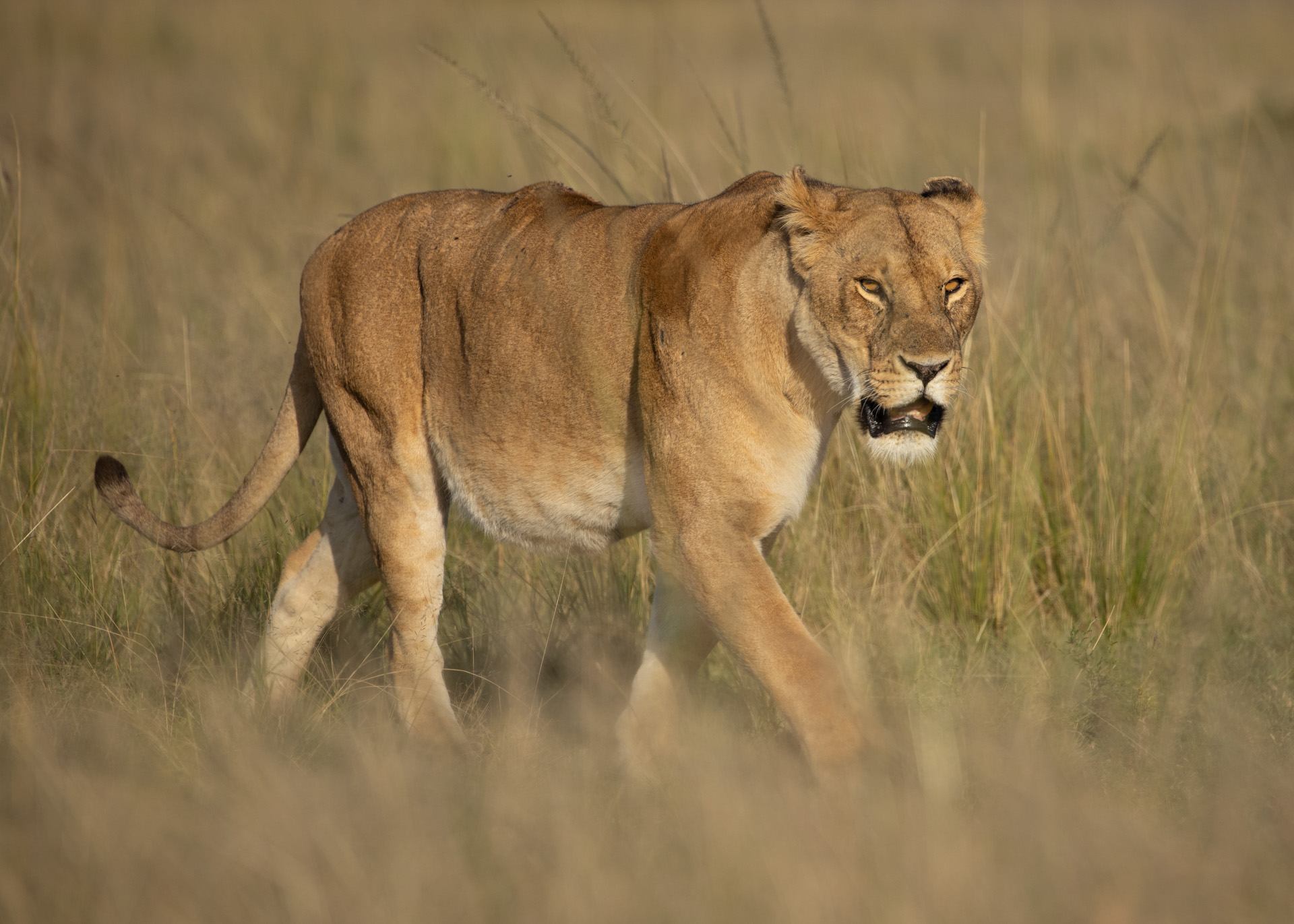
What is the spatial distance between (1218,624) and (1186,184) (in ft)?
19.2

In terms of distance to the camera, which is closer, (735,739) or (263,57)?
(735,739)

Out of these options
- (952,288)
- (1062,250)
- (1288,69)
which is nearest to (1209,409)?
(1062,250)

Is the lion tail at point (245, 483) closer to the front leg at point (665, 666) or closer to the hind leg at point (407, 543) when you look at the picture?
the hind leg at point (407, 543)

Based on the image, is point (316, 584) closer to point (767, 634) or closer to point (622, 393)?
point (622, 393)

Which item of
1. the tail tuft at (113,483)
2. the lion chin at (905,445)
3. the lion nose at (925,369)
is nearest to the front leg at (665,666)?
the lion chin at (905,445)

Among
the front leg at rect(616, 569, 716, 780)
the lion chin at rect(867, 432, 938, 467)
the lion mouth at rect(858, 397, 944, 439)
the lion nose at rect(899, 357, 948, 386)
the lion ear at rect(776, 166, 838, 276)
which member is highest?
the lion ear at rect(776, 166, 838, 276)

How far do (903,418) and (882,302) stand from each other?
28 centimetres

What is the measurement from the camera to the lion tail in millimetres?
3809

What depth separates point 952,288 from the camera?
314 cm

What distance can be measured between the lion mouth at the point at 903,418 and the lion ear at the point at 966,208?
19.6 inches

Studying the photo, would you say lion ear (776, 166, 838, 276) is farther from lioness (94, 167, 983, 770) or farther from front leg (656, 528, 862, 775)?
front leg (656, 528, 862, 775)

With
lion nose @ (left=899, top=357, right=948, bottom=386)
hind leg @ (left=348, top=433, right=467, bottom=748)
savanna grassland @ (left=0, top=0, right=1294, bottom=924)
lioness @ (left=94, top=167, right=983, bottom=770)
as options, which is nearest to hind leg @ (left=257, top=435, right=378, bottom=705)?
lioness @ (left=94, top=167, right=983, bottom=770)

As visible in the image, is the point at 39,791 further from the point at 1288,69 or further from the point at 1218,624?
the point at 1288,69

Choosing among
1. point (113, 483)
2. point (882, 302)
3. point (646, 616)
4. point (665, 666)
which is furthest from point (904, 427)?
point (113, 483)
